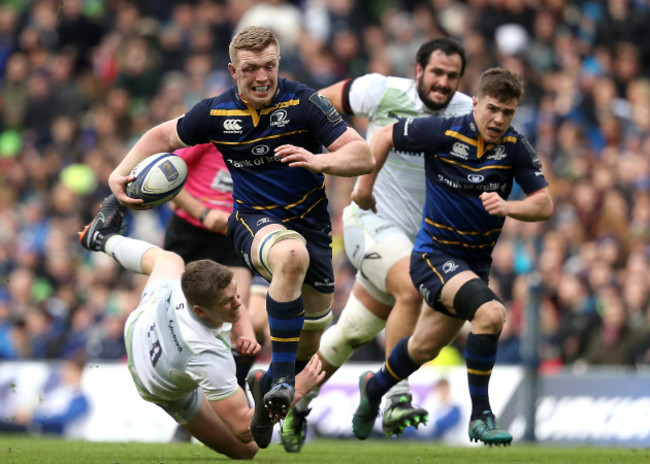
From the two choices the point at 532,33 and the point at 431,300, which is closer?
the point at 431,300

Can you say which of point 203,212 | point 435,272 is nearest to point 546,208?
point 435,272

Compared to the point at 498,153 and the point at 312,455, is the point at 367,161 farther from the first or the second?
the point at 312,455

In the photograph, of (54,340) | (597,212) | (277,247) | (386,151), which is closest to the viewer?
(277,247)

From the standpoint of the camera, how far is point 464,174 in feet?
29.5

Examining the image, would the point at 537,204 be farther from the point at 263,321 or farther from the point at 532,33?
the point at 532,33

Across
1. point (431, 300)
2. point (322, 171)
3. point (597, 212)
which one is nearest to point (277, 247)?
point (322, 171)

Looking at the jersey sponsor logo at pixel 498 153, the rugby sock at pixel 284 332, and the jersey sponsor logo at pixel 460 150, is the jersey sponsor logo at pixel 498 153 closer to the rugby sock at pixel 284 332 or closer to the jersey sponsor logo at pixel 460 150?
A: the jersey sponsor logo at pixel 460 150

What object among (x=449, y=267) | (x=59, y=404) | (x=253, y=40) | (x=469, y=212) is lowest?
(x=59, y=404)

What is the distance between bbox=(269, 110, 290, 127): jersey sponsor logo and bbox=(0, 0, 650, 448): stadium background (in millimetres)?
5447

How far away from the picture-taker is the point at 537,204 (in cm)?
862

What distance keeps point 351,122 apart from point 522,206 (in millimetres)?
9796

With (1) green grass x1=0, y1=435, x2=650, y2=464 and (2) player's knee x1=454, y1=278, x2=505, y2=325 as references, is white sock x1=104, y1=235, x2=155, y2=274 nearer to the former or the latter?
(1) green grass x1=0, y1=435, x2=650, y2=464

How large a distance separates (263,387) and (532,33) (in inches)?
467

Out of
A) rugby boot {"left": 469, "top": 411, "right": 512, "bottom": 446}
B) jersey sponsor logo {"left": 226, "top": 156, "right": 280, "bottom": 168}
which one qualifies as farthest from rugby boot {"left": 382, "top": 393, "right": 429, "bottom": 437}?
jersey sponsor logo {"left": 226, "top": 156, "right": 280, "bottom": 168}
